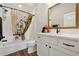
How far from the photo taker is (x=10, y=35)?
1.59 m

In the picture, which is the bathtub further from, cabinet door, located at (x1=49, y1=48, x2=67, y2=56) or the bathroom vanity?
Answer: cabinet door, located at (x1=49, y1=48, x2=67, y2=56)

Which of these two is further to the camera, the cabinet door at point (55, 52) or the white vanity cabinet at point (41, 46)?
the white vanity cabinet at point (41, 46)

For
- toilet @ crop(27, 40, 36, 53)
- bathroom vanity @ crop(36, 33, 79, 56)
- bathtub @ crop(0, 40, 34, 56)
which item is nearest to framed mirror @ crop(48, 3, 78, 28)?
bathroom vanity @ crop(36, 33, 79, 56)

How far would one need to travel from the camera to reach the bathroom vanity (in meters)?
1.12

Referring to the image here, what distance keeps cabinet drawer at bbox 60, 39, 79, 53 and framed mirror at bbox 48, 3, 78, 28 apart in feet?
1.68

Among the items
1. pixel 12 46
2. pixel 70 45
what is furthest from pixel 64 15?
pixel 12 46

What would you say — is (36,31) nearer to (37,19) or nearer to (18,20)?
(37,19)

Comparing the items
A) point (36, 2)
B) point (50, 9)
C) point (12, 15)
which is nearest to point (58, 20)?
point (50, 9)

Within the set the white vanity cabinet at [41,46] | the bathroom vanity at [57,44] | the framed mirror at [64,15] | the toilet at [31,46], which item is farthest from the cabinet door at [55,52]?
the framed mirror at [64,15]

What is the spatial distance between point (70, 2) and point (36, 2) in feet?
1.77

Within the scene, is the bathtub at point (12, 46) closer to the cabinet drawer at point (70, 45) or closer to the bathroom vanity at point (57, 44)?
the bathroom vanity at point (57, 44)

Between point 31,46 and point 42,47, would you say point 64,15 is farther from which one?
point 31,46

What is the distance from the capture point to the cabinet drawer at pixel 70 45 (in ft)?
3.54

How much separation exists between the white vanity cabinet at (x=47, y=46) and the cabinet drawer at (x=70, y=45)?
0.41ft
